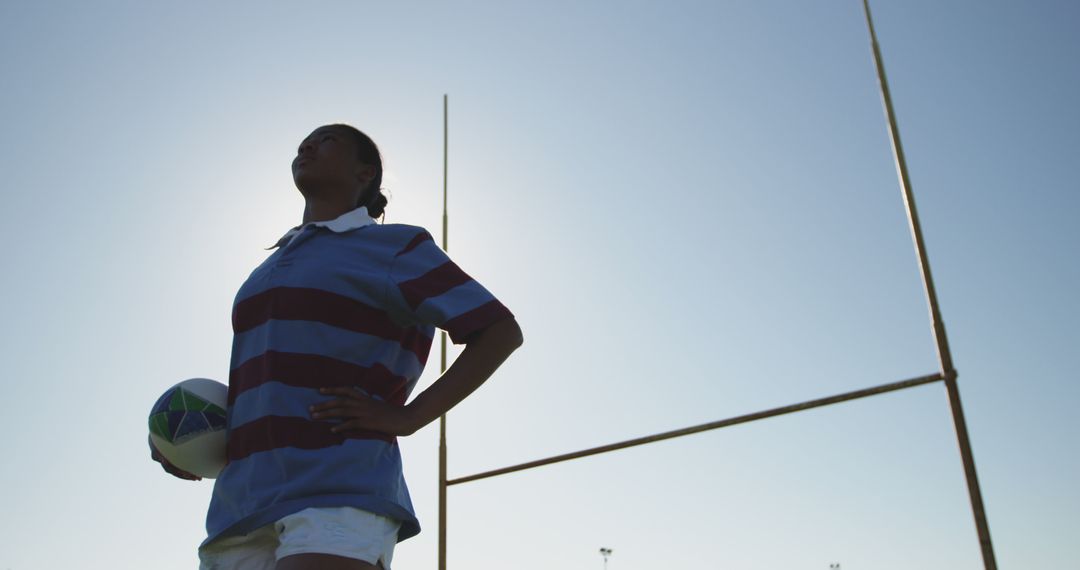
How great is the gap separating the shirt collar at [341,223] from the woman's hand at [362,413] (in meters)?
0.39

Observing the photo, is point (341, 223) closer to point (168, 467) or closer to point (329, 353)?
point (329, 353)

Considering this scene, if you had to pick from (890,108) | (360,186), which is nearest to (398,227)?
(360,186)

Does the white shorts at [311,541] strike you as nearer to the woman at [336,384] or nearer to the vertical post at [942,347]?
the woman at [336,384]

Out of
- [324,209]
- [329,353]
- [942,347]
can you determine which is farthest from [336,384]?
[942,347]

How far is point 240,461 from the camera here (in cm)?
146

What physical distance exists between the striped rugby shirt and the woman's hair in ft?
1.13

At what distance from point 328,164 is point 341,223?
0.84 ft

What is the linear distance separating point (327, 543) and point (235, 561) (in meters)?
0.28

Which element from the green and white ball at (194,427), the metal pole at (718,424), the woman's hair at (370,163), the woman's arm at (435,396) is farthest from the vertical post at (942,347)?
the green and white ball at (194,427)

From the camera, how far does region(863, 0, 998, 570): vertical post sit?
2141 mm

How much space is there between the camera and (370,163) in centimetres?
198

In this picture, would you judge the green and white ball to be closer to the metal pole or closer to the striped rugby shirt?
the striped rugby shirt

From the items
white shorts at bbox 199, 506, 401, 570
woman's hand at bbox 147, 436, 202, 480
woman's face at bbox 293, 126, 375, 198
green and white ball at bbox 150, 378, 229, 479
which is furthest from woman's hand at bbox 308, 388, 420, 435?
woman's face at bbox 293, 126, 375, 198

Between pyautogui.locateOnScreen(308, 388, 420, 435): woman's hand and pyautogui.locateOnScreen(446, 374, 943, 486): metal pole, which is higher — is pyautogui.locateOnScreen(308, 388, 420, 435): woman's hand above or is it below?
below
